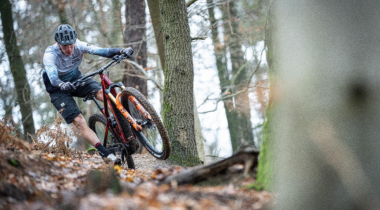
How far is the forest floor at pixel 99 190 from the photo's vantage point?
8.93 feet

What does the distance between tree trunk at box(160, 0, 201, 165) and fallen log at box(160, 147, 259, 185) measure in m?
2.63

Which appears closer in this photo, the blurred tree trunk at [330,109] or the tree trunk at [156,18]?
the blurred tree trunk at [330,109]

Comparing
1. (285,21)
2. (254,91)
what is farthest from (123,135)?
(254,91)

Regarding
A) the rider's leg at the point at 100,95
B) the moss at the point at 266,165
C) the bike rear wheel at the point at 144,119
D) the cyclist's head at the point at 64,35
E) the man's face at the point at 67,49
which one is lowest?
the moss at the point at 266,165

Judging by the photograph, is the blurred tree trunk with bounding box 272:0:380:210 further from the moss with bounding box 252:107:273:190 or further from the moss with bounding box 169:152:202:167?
the moss with bounding box 169:152:202:167

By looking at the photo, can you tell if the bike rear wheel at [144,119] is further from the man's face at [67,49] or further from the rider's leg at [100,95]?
the man's face at [67,49]

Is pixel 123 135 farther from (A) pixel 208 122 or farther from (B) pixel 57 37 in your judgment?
(A) pixel 208 122

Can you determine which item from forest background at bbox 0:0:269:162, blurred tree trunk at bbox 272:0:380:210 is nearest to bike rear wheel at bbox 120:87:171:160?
blurred tree trunk at bbox 272:0:380:210

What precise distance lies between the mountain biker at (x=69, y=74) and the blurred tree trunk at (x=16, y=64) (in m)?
6.14

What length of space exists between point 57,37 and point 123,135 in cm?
192

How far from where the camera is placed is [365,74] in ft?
9.93

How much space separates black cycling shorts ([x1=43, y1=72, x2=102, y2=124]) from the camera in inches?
236

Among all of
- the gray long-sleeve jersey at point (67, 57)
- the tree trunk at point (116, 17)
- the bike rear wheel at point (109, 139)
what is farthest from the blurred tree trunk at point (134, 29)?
the gray long-sleeve jersey at point (67, 57)

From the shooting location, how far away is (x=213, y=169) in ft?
11.4
